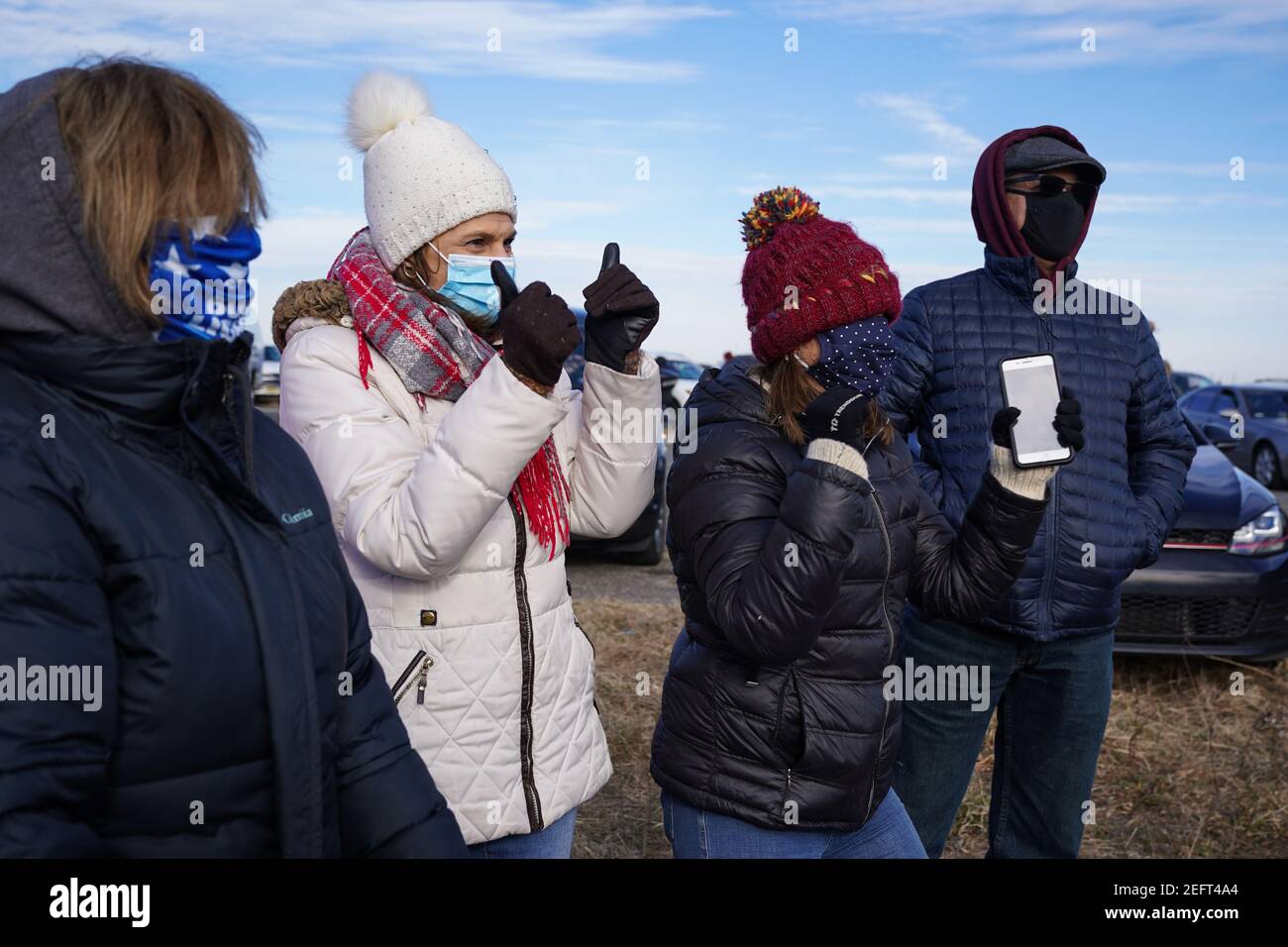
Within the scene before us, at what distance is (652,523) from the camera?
9758 millimetres

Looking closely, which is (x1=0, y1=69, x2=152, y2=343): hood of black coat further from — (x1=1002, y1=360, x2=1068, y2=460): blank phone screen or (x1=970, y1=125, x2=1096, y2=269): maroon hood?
(x1=970, y1=125, x2=1096, y2=269): maroon hood

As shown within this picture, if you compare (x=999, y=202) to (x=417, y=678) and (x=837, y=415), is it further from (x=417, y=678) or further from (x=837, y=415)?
(x=417, y=678)

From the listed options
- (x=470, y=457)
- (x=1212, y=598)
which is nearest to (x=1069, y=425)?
(x=470, y=457)

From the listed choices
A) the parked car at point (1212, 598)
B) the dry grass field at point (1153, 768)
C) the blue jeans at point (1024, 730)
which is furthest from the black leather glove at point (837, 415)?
the parked car at point (1212, 598)

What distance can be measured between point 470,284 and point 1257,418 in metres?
17.7

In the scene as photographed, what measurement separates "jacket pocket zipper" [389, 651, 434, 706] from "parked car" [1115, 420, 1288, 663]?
16.8ft

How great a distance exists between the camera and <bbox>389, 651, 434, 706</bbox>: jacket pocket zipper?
2.28 m

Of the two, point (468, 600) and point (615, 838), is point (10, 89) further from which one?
point (615, 838)

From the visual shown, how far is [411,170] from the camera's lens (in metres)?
2.63

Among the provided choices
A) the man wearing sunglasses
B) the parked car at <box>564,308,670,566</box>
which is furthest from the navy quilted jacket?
the parked car at <box>564,308,670,566</box>

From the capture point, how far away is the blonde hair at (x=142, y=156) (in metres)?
1.39

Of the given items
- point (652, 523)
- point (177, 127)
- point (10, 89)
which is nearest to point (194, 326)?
point (177, 127)

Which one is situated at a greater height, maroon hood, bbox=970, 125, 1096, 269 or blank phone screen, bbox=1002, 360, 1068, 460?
maroon hood, bbox=970, 125, 1096, 269

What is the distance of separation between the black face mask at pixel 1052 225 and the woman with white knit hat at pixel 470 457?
151 centimetres
